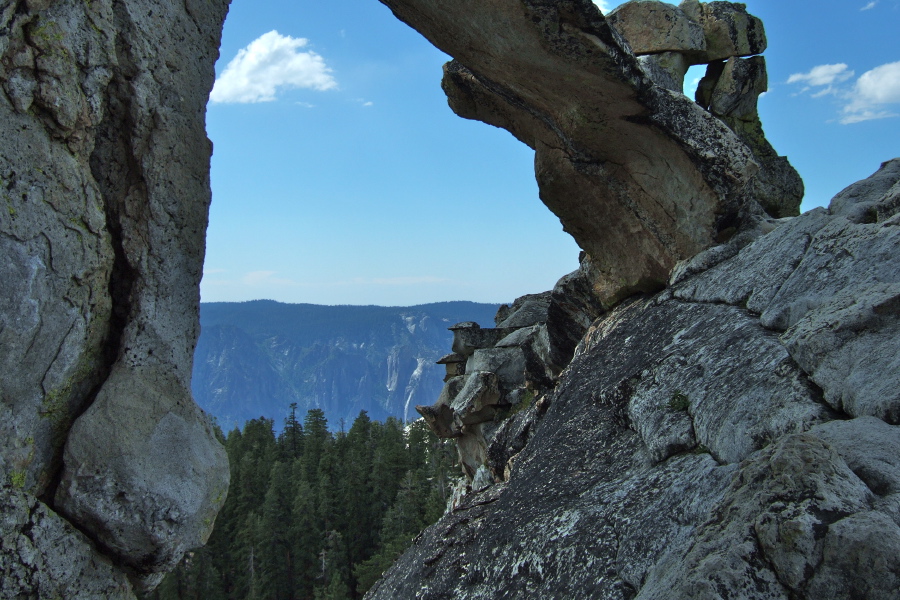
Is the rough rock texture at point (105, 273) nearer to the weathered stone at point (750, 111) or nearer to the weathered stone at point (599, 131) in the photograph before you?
the weathered stone at point (599, 131)

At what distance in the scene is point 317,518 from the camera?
231 ft

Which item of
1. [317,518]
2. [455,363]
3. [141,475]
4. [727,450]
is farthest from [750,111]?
[317,518]

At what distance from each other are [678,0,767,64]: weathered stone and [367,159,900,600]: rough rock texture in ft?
34.9

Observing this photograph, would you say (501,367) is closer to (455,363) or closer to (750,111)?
(455,363)

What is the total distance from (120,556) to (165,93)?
6.95 metres

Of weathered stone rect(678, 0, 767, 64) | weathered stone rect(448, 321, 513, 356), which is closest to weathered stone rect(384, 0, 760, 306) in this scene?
weathered stone rect(678, 0, 767, 64)

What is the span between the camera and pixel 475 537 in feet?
43.1

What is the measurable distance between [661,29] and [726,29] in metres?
2.84

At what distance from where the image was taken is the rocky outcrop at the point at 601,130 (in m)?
14.7

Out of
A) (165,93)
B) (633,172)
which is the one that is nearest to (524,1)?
(633,172)

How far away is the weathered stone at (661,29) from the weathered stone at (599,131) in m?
7.12

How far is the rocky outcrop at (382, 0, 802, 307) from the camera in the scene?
577 inches

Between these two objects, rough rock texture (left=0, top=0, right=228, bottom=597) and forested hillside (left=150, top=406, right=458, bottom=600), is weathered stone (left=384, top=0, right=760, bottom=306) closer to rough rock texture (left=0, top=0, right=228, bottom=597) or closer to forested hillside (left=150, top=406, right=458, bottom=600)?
rough rock texture (left=0, top=0, right=228, bottom=597)

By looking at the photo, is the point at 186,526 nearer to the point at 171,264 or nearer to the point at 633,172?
the point at 171,264
